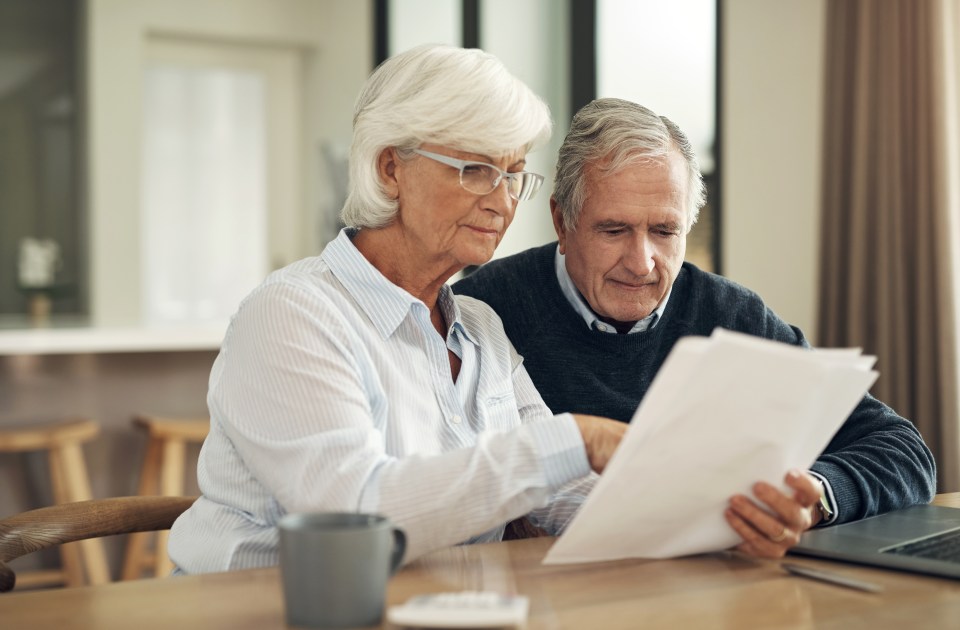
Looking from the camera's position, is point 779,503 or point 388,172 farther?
point 388,172

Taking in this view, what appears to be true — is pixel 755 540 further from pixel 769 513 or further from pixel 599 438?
pixel 599 438

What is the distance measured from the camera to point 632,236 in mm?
1656

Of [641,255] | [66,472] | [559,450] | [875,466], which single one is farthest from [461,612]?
[66,472]

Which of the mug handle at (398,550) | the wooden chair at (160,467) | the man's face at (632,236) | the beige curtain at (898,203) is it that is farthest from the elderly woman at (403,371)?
the wooden chair at (160,467)

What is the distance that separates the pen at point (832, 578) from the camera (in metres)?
1.01

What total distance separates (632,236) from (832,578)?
736 mm

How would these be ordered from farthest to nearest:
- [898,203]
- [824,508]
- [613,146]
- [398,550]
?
[898,203]
[613,146]
[824,508]
[398,550]

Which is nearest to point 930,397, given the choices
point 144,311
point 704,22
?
point 704,22

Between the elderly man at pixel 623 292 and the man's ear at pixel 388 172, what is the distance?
39cm

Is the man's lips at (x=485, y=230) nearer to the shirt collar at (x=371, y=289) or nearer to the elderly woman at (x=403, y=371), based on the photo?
the elderly woman at (x=403, y=371)

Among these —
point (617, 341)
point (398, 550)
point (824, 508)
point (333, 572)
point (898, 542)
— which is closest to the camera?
point (333, 572)

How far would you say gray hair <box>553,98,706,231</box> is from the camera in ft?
5.36

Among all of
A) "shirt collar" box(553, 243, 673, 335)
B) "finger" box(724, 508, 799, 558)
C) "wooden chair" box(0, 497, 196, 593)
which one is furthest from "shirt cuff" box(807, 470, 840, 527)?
"wooden chair" box(0, 497, 196, 593)

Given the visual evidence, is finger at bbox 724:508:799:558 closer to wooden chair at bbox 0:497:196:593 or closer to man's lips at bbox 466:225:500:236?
man's lips at bbox 466:225:500:236
